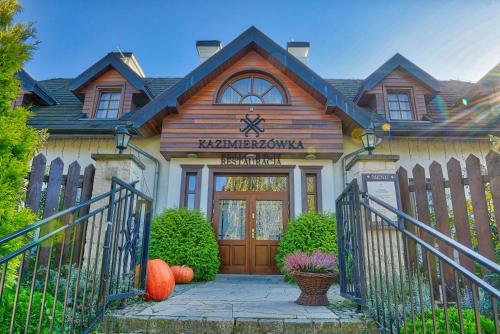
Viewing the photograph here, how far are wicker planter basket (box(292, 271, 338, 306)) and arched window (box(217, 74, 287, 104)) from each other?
5695 millimetres

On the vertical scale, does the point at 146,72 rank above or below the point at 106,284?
above

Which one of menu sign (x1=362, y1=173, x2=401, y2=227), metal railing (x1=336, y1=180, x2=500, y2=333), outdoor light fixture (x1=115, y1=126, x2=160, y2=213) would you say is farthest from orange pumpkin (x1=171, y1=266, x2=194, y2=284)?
menu sign (x1=362, y1=173, x2=401, y2=227)

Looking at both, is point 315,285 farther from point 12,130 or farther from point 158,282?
point 12,130

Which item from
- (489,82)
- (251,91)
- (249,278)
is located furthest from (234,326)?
(489,82)

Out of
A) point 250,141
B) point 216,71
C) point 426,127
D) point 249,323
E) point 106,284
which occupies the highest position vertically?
point 216,71

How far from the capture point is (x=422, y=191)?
15.2 ft

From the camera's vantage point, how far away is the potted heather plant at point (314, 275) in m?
3.65

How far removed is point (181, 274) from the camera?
19.9 ft

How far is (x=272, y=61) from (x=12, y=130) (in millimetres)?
6692

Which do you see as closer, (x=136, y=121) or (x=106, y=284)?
(x=106, y=284)

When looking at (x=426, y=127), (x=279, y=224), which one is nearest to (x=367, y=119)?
(x=426, y=127)

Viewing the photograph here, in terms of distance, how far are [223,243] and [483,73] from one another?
8752mm

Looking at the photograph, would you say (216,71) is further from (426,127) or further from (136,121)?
(426,127)

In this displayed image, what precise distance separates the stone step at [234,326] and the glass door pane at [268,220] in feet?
17.2
